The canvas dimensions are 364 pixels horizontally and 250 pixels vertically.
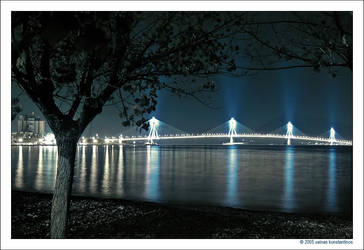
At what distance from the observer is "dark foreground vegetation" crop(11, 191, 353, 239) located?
3.31 meters

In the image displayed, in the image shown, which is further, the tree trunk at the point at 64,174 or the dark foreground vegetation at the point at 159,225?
the dark foreground vegetation at the point at 159,225

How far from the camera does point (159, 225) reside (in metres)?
3.58

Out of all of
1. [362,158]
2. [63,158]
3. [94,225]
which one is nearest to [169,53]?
[63,158]

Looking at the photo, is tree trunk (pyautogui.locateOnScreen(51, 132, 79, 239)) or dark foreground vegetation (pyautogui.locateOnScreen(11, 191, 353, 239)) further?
dark foreground vegetation (pyautogui.locateOnScreen(11, 191, 353, 239))

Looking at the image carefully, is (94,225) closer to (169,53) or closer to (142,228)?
(142,228)

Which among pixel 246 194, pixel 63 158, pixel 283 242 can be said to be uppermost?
pixel 63 158

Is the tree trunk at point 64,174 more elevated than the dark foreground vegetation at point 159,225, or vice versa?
the tree trunk at point 64,174

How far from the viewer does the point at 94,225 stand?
3605 mm

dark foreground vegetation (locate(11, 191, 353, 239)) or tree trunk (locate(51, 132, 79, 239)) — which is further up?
tree trunk (locate(51, 132, 79, 239))

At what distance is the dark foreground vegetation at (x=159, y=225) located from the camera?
10.8 feet

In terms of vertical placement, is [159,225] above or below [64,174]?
below

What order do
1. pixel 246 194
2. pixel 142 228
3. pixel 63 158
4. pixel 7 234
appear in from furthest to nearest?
pixel 246 194 → pixel 142 228 → pixel 63 158 → pixel 7 234

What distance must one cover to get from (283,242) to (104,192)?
7493 millimetres

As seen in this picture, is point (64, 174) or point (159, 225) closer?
point (64, 174)
